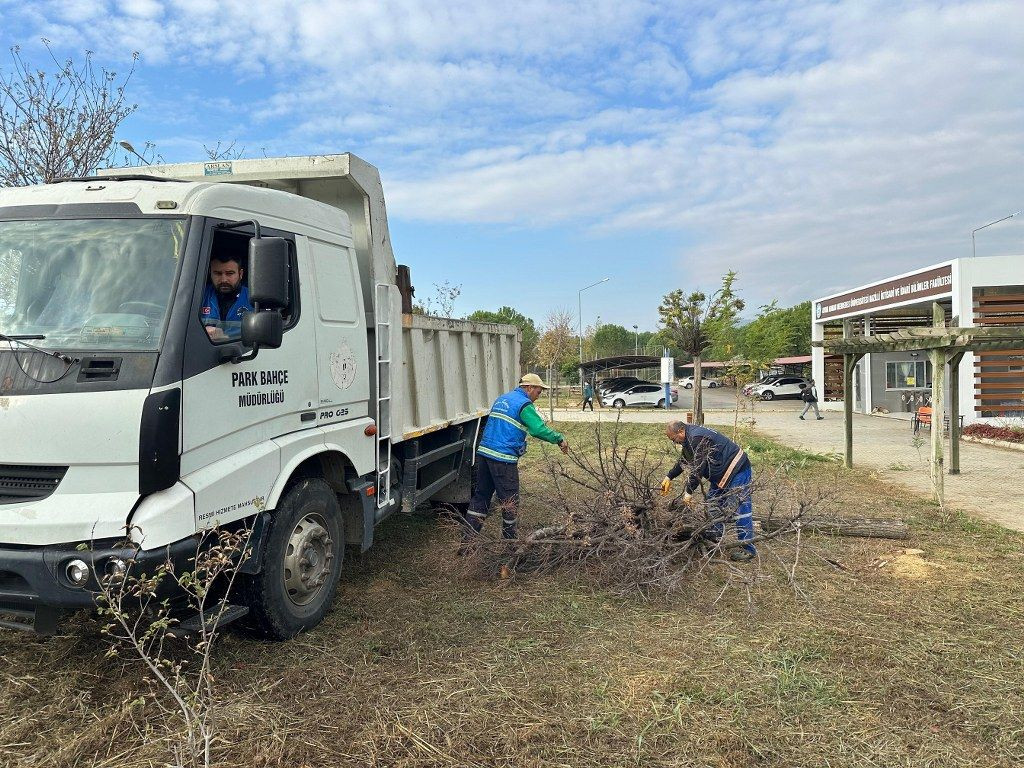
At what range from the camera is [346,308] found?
14.6ft

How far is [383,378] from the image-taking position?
489cm

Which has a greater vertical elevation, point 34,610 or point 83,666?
point 34,610

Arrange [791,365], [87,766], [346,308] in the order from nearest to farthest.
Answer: [87,766]
[346,308]
[791,365]

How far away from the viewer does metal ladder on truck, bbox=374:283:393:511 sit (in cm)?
483

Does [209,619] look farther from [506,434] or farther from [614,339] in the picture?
[614,339]

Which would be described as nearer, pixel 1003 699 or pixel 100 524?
pixel 100 524

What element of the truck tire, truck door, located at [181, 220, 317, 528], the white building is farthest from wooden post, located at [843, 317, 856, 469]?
truck door, located at [181, 220, 317, 528]

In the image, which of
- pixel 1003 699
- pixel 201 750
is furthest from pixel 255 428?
pixel 1003 699

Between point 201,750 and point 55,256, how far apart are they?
234 cm

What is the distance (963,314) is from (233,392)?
16.4m

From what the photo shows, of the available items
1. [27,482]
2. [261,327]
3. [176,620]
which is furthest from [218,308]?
[176,620]

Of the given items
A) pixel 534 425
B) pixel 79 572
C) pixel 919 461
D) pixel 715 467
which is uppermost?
pixel 534 425

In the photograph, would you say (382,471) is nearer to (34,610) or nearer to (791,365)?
(34,610)

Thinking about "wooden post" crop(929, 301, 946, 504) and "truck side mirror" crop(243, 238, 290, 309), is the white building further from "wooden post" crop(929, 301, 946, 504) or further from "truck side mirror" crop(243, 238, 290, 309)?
"truck side mirror" crop(243, 238, 290, 309)
